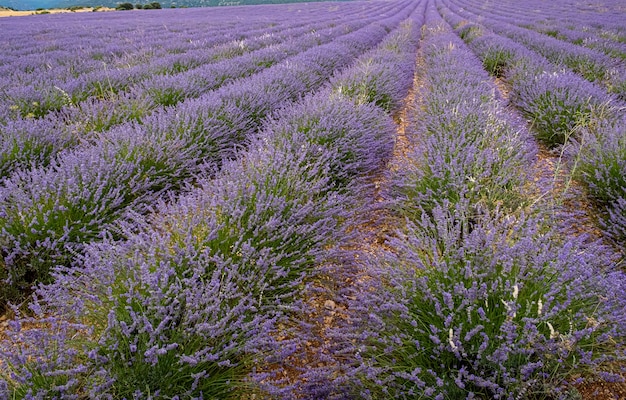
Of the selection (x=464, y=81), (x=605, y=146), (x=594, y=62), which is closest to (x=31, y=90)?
A: (x=464, y=81)

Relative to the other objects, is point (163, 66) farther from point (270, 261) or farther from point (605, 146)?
point (605, 146)

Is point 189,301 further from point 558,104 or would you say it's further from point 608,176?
point 558,104

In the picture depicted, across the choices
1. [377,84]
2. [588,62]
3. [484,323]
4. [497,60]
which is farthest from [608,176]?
[497,60]

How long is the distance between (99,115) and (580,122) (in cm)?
501

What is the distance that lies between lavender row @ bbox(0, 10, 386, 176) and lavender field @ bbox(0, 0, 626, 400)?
0.11ft

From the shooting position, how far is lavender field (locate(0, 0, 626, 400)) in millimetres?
1291

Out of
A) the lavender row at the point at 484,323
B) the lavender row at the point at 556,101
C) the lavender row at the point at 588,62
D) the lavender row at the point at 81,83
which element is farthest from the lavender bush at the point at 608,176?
the lavender row at the point at 81,83

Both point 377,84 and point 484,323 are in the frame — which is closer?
point 484,323

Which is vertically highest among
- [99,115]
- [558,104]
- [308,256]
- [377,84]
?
[377,84]

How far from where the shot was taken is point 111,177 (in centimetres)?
254

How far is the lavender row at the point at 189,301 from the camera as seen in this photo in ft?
4.06

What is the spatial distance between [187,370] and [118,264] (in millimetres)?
613

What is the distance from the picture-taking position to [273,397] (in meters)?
1.41

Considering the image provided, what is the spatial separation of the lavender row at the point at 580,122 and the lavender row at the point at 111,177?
282cm
